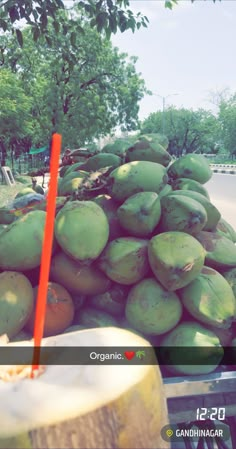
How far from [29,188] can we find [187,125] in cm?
6078

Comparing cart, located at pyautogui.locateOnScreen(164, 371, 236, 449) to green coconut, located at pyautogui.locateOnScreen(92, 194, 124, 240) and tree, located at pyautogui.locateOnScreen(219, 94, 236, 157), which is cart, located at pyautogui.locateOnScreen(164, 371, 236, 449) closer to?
green coconut, located at pyautogui.locateOnScreen(92, 194, 124, 240)

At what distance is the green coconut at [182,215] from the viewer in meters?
1.86

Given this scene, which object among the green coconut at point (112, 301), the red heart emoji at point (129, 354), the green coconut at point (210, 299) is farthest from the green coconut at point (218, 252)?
the red heart emoji at point (129, 354)

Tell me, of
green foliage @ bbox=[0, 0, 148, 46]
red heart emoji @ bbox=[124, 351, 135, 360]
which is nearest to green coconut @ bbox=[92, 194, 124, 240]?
red heart emoji @ bbox=[124, 351, 135, 360]

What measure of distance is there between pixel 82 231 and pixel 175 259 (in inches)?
13.2

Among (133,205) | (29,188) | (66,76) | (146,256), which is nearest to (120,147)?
(29,188)

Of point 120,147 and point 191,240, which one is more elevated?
point 120,147

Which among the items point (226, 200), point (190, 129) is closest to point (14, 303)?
point (226, 200)

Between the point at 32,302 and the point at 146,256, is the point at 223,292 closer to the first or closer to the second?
the point at 146,256

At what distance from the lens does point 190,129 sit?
61875 mm

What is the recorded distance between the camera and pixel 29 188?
2.70 meters

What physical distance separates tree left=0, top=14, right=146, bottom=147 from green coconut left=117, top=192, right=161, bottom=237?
Answer: 29155 millimetres

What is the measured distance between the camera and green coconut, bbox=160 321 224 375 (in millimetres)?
1601

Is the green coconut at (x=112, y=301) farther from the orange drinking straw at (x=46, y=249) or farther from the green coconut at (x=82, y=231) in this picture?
the orange drinking straw at (x=46, y=249)
